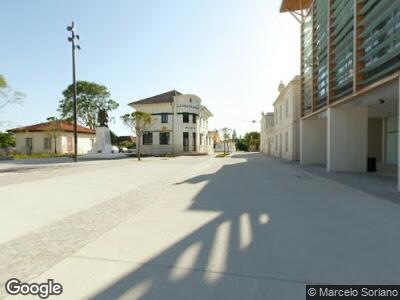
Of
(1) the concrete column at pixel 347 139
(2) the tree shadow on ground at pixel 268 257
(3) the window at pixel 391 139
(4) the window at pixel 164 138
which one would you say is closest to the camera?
(2) the tree shadow on ground at pixel 268 257

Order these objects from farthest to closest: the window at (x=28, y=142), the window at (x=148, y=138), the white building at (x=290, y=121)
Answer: the window at (x=148, y=138)
the window at (x=28, y=142)
the white building at (x=290, y=121)

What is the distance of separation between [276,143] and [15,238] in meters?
29.8

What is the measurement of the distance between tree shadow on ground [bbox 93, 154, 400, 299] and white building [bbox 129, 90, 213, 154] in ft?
111

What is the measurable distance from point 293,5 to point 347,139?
12477 mm

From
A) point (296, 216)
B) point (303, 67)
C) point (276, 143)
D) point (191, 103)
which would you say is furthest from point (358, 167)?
point (191, 103)

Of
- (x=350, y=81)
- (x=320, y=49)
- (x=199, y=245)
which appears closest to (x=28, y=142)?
(x=320, y=49)

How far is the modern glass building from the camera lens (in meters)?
8.80

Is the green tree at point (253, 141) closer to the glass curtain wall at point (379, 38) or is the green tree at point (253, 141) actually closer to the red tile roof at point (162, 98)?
the red tile roof at point (162, 98)

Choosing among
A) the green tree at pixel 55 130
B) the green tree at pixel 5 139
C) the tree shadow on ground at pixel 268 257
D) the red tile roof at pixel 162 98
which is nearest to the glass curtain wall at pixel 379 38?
the tree shadow on ground at pixel 268 257

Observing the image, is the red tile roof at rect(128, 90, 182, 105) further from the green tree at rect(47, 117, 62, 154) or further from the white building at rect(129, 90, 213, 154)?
the green tree at rect(47, 117, 62, 154)

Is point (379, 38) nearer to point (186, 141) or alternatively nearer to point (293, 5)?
point (293, 5)

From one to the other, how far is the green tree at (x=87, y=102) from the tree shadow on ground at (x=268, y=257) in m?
46.0

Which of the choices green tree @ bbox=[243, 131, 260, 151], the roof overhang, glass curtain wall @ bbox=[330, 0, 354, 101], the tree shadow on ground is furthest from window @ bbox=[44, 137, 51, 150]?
green tree @ bbox=[243, 131, 260, 151]

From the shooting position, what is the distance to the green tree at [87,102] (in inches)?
1797
